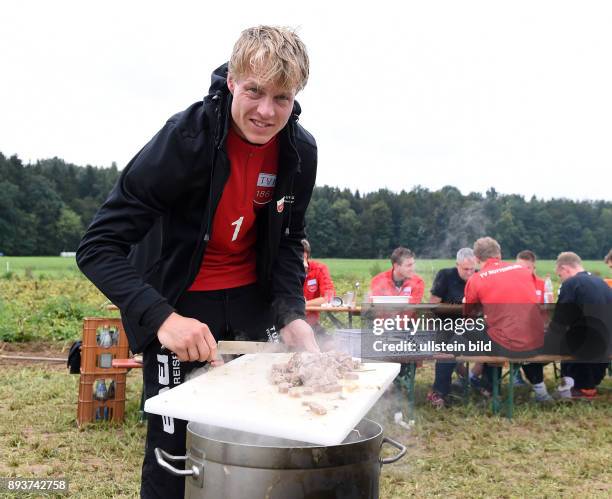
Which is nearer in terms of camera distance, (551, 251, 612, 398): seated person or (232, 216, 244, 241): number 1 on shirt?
(232, 216, 244, 241): number 1 on shirt

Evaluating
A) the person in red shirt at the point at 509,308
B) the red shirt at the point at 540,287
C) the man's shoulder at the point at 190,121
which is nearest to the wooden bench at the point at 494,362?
the person in red shirt at the point at 509,308

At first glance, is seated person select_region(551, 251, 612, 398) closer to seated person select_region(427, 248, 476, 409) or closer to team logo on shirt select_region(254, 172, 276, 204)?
seated person select_region(427, 248, 476, 409)

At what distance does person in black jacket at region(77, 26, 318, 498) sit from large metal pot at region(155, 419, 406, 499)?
1.06ft

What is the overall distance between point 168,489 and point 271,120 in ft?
4.48

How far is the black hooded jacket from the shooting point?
81.5 inches

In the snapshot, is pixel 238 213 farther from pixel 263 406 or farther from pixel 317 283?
pixel 317 283

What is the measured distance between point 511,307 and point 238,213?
5.08 meters

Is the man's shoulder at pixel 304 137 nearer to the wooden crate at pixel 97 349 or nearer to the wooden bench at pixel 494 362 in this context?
the wooden crate at pixel 97 349

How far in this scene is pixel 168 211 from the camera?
7.46 ft

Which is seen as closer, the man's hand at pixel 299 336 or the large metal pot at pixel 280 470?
the large metal pot at pixel 280 470

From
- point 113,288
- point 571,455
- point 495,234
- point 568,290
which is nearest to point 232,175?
point 113,288

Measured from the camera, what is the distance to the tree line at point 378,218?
22375mm

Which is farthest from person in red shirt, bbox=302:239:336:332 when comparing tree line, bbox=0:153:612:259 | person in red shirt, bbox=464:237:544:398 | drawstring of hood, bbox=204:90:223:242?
drawstring of hood, bbox=204:90:223:242

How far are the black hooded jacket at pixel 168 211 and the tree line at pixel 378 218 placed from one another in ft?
33.5
